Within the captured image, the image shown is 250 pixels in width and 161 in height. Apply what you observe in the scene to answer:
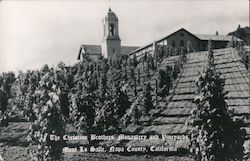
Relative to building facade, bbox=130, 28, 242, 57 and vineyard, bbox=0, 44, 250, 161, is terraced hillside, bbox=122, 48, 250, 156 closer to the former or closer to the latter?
vineyard, bbox=0, 44, 250, 161

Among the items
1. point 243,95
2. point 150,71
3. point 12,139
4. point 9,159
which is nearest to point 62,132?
point 9,159

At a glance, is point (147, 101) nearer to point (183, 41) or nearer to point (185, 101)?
point (185, 101)

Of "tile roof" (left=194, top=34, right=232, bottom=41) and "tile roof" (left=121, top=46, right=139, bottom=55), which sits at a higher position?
"tile roof" (left=194, top=34, right=232, bottom=41)

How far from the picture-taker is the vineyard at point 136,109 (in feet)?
46.2

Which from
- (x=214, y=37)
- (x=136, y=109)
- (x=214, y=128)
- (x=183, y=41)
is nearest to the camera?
(x=214, y=128)

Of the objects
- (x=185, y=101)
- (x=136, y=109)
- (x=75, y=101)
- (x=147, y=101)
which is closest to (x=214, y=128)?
(x=75, y=101)

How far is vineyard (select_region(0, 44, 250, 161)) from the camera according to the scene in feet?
46.2

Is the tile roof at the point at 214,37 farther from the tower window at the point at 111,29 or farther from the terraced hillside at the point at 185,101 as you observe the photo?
the terraced hillside at the point at 185,101

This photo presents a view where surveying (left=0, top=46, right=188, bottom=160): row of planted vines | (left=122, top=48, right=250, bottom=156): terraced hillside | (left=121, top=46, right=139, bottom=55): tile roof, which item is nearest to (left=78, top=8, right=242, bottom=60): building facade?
(left=121, top=46, right=139, bottom=55): tile roof

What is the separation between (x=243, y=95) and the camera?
26.2 metres

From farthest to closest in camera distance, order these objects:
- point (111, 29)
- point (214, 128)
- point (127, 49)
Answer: point (127, 49) < point (111, 29) < point (214, 128)

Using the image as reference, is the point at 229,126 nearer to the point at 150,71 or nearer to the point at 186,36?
the point at 150,71

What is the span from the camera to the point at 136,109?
2544cm

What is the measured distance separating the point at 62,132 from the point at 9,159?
5754 mm
